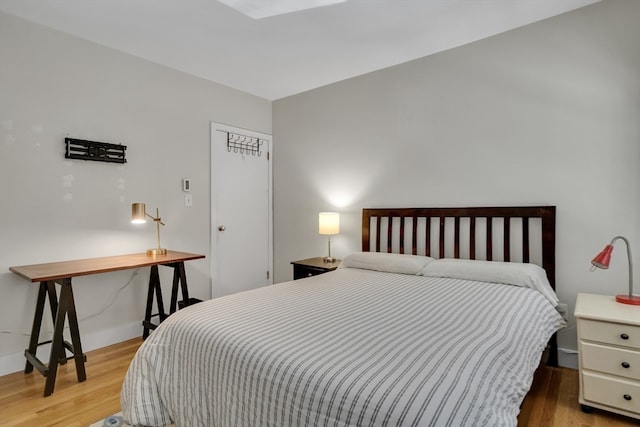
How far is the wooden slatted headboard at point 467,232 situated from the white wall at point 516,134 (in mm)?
88

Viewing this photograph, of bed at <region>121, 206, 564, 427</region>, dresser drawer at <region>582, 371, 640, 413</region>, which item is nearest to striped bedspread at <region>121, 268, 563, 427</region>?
bed at <region>121, 206, 564, 427</region>

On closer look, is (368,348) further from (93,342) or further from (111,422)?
(93,342)

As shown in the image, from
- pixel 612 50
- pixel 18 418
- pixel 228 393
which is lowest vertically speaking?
pixel 18 418

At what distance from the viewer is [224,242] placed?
12.0ft

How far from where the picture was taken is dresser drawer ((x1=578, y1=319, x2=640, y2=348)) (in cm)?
173

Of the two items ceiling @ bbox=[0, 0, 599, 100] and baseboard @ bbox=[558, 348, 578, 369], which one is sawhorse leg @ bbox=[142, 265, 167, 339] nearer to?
ceiling @ bbox=[0, 0, 599, 100]

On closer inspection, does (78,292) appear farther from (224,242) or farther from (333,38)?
(333,38)

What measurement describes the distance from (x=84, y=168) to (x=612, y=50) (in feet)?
12.5

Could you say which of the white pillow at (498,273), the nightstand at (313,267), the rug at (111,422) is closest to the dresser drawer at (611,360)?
the white pillow at (498,273)

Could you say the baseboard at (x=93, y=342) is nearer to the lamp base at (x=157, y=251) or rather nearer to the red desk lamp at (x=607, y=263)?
the lamp base at (x=157, y=251)

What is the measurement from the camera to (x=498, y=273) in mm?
2264

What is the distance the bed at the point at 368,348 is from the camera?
38.8 inches

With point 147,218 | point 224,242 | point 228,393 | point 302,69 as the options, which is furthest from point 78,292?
point 302,69

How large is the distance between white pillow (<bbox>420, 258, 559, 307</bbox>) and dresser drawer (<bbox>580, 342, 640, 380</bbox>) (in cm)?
32
